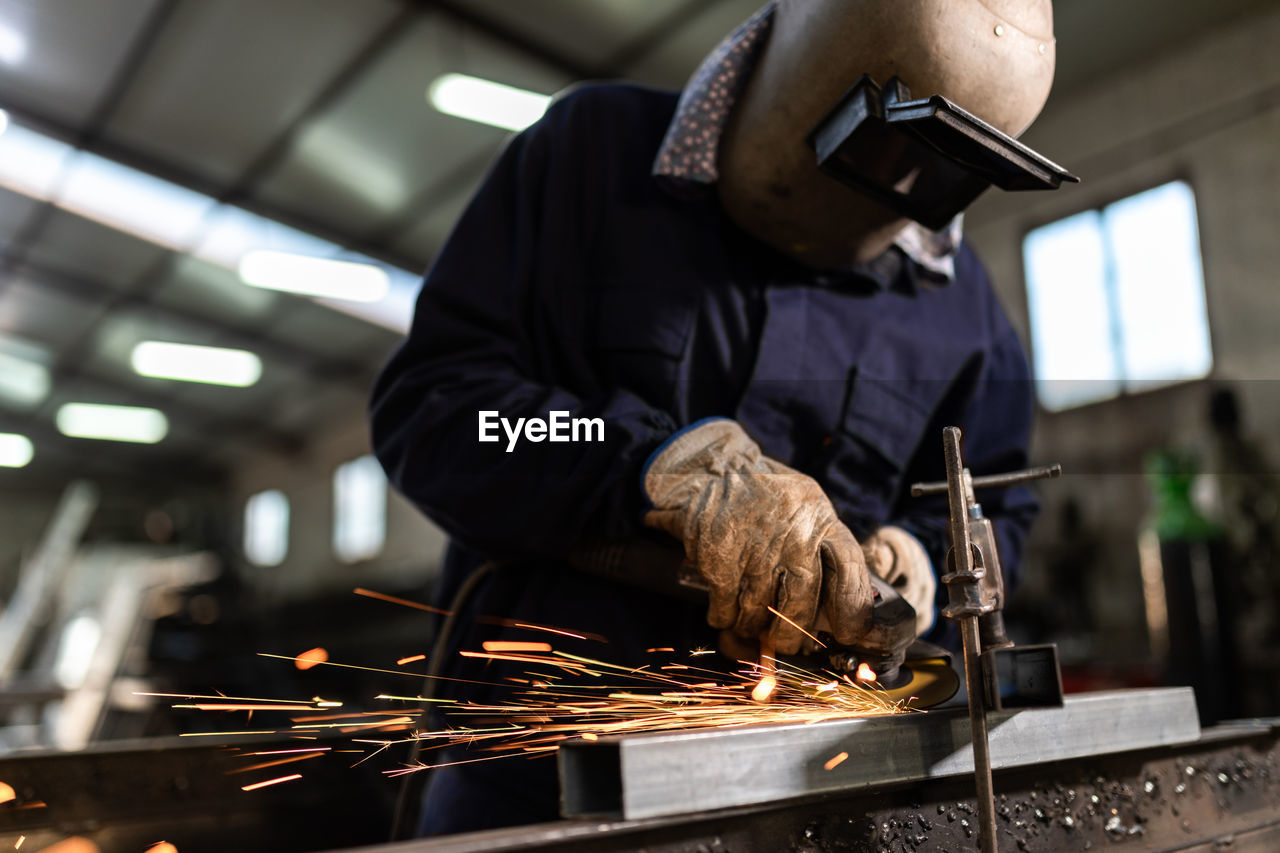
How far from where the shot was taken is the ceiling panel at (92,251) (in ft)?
4.13

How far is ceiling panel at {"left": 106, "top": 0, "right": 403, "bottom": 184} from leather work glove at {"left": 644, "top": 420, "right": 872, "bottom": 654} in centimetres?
122

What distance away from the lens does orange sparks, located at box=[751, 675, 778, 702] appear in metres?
0.81

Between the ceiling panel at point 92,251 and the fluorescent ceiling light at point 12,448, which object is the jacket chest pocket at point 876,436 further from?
the fluorescent ceiling light at point 12,448

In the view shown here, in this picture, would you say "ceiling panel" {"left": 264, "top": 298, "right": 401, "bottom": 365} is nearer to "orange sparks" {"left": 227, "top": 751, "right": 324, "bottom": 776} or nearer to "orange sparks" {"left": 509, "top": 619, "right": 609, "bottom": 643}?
"orange sparks" {"left": 227, "top": 751, "right": 324, "bottom": 776}

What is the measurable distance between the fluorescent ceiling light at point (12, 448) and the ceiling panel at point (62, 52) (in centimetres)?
106

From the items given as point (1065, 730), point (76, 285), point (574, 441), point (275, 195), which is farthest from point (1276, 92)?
point (275, 195)

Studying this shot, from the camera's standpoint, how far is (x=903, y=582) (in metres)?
0.96

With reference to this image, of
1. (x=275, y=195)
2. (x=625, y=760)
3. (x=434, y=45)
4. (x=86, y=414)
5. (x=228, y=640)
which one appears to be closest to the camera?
(x=625, y=760)

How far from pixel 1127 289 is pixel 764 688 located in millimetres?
745

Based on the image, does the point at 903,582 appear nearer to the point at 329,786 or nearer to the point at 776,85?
the point at 776,85

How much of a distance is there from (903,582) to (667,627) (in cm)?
27

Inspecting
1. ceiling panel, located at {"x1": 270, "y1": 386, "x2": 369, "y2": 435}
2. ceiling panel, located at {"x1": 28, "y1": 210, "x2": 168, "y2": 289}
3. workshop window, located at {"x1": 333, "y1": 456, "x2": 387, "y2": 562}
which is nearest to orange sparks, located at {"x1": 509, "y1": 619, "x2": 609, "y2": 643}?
ceiling panel, located at {"x1": 28, "y1": 210, "x2": 168, "y2": 289}

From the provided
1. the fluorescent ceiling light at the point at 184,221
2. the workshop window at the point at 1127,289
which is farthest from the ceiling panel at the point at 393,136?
the workshop window at the point at 1127,289

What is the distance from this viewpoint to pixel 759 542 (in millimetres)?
754
